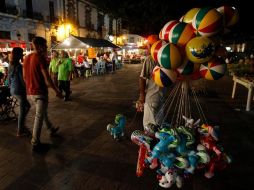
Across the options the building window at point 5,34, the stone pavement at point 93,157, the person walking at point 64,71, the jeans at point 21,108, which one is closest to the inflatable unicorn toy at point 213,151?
the stone pavement at point 93,157

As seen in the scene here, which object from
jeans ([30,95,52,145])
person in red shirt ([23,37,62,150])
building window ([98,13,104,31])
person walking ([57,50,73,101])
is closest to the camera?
person in red shirt ([23,37,62,150])

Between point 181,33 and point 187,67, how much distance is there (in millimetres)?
432

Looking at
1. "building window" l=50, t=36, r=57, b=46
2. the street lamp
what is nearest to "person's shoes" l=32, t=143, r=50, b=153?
"building window" l=50, t=36, r=57, b=46

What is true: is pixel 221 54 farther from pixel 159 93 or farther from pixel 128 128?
pixel 128 128

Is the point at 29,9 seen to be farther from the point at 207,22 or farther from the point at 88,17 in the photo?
the point at 207,22

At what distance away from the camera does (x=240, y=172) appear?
3520mm

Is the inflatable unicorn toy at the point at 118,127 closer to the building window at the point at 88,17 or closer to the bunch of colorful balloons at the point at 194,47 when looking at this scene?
the bunch of colorful balloons at the point at 194,47

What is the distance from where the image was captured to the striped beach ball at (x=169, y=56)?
107 inches

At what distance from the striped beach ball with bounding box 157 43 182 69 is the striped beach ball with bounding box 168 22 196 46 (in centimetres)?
11

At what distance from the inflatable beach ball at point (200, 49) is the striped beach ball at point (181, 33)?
0.29 feet

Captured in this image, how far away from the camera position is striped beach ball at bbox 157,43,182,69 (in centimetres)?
272

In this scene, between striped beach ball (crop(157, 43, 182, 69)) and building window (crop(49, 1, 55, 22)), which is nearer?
striped beach ball (crop(157, 43, 182, 69))

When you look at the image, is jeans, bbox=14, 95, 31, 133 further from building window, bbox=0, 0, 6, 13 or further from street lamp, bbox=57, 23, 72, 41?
street lamp, bbox=57, 23, 72, 41

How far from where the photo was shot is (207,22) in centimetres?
266
